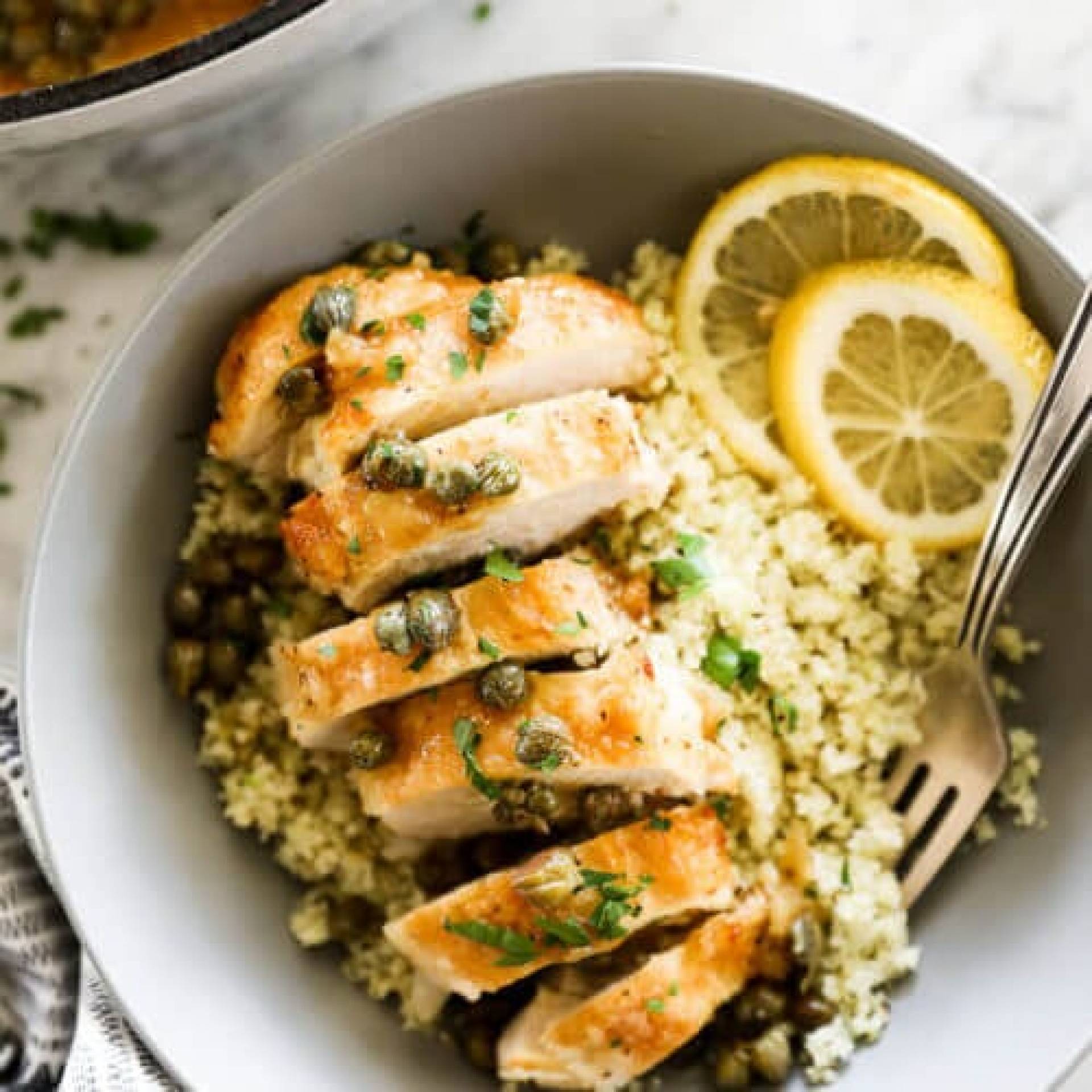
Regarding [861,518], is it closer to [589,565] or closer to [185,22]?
[589,565]

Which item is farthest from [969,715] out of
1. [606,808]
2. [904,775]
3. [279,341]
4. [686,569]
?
[279,341]

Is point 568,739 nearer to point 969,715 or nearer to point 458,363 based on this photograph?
point 458,363

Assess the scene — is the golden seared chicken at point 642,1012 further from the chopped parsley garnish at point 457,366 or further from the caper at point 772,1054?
the chopped parsley garnish at point 457,366

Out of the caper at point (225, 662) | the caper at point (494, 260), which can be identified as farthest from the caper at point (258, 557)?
the caper at point (494, 260)

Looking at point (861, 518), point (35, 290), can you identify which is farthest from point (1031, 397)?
point (35, 290)

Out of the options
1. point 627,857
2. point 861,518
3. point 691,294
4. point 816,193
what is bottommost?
point 627,857

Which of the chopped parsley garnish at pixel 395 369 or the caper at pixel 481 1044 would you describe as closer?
the chopped parsley garnish at pixel 395 369

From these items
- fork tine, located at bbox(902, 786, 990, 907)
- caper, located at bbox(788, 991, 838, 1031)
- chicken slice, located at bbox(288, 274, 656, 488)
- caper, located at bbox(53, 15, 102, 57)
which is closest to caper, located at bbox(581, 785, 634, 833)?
caper, located at bbox(788, 991, 838, 1031)
